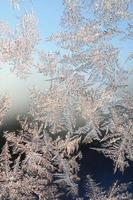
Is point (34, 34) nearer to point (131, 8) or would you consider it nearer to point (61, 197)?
point (131, 8)

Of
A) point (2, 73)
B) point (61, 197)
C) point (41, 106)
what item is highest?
point (2, 73)

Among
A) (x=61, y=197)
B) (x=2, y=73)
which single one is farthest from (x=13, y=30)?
(x=61, y=197)

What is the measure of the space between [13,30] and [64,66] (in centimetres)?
32

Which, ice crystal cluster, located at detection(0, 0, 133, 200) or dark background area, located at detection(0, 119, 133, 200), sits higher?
ice crystal cluster, located at detection(0, 0, 133, 200)

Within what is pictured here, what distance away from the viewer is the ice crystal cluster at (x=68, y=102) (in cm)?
182

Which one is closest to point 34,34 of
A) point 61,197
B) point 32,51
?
point 32,51

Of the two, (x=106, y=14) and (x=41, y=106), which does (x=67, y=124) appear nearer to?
(x=41, y=106)

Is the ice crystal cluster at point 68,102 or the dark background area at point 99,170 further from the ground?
the ice crystal cluster at point 68,102

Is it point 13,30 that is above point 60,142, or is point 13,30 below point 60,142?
above

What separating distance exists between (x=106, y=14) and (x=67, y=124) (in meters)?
0.60

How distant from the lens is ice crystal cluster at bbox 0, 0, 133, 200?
71.7 inches

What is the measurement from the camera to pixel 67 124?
6.14ft

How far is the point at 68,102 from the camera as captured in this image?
6.12ft

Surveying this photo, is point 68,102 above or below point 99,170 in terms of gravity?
above
